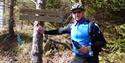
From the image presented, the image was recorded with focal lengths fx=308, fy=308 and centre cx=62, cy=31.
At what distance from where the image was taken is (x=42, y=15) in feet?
23.1

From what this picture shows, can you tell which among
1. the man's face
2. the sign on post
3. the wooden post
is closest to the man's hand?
the man's face

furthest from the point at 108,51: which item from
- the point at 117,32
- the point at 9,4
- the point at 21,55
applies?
the point at 9,4

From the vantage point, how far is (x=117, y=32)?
11.0 meters

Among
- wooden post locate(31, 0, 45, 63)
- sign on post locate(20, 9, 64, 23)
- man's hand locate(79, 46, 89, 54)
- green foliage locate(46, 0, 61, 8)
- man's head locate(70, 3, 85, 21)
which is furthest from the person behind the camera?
green foliage locate(46, 0, 61, 8)

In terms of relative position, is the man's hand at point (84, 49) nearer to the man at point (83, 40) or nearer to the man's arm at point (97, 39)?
the man at point (83, 40)

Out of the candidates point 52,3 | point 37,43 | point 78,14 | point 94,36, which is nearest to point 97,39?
point 94,36

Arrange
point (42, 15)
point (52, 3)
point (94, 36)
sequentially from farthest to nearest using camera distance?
point (52, 3) → point (42, 15) → point (94, 36)

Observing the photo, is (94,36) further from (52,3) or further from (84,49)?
(52,3)

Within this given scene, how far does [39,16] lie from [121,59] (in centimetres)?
404

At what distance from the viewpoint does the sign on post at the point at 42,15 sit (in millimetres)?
6926

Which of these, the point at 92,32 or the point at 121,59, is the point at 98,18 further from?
the point at 92,32

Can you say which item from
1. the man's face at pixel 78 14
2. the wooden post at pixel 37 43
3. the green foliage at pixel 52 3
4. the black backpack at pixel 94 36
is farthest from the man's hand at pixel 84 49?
the green foliage at pixel 52 3

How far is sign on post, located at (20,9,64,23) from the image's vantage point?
6.93 meters

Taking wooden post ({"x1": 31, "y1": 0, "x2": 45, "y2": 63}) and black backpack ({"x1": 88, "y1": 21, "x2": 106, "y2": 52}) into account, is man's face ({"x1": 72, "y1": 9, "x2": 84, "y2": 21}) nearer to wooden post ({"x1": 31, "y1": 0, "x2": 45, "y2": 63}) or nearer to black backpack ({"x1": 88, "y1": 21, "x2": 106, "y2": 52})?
black backpack ({"x1": 88, "y1": 21, "x2": 106, "y2": 52})
